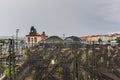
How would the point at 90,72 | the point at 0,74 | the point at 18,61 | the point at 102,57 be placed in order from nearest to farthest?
1. the point at 90,72
2. the point at 0,74
3. the point at 102,57
4. the point at 18,61

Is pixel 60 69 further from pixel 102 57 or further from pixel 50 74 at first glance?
pixel 102 57

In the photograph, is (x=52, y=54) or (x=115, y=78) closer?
(x=115, y=78)

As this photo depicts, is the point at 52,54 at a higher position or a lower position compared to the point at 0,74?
higher

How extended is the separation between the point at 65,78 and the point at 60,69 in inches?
52.7

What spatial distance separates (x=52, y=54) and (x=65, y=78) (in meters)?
7.62

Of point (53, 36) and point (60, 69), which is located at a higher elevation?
point (53, 36)

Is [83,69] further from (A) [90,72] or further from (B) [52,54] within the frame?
(B) [52,54]

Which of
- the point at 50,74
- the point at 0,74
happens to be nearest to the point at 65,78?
the point at 50,74

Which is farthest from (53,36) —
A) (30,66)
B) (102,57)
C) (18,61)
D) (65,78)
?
(65,78)

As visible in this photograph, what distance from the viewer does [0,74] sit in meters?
18.3

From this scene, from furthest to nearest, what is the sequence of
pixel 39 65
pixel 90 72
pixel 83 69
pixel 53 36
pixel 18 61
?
1. pixel 53 36
2. pixel 18 61
3. pixel 39 65
4. pixel 83 69
5. pixel 90 72

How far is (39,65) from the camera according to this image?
16.4 metres

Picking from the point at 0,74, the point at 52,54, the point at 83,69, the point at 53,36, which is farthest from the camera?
the point at 53,36

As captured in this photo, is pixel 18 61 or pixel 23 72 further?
pixel 18 61
